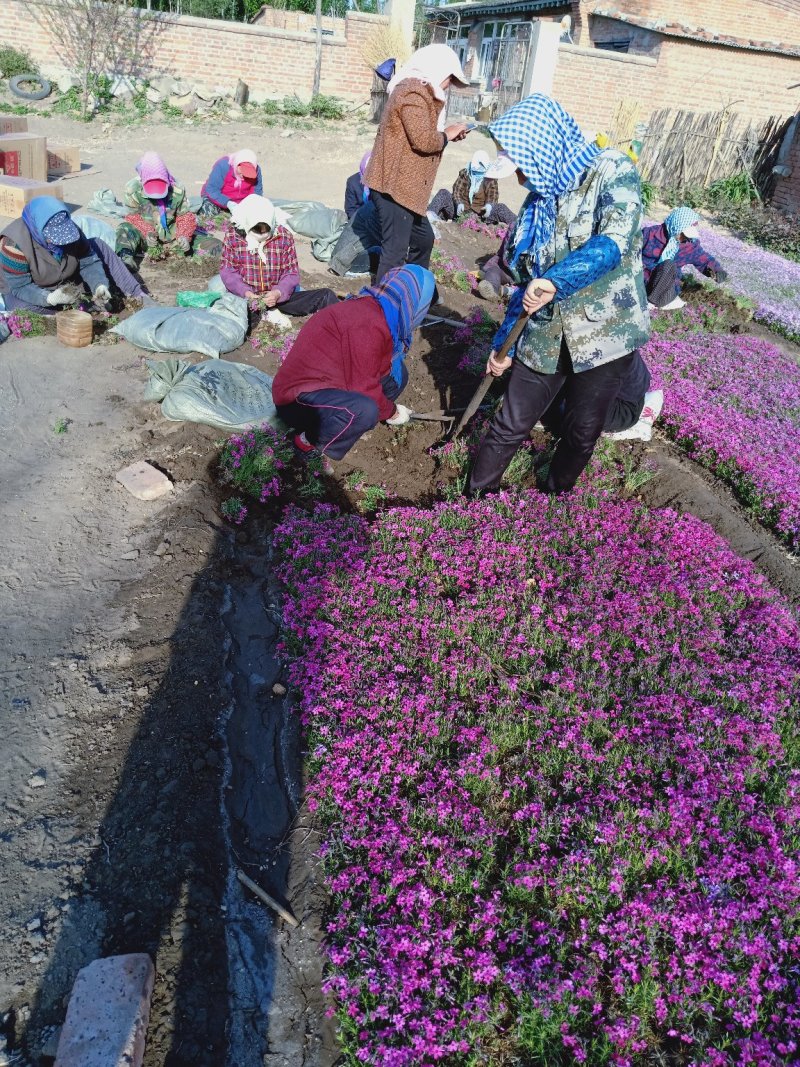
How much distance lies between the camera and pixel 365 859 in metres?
2.86

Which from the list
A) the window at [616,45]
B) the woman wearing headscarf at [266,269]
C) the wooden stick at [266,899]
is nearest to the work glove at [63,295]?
the woman wearing headscarf at [266,269]

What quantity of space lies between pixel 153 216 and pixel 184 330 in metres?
3.44

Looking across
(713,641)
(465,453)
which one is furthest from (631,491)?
(713,641)

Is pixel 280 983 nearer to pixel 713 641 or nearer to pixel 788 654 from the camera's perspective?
pixel 713 641

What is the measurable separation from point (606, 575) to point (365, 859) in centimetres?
219

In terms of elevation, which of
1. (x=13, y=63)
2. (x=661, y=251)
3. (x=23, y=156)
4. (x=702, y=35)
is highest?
(x=702, y=35)

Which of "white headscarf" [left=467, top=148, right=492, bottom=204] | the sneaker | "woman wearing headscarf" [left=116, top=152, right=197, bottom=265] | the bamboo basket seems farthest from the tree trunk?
the bamboo basket

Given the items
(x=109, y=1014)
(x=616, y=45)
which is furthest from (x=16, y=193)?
(x=616, y=45)

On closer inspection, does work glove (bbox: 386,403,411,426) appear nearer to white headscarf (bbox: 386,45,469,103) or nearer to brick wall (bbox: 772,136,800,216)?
white headscarf (bbox: 386,45,469,103)

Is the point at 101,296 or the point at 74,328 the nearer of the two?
the point at 74,328

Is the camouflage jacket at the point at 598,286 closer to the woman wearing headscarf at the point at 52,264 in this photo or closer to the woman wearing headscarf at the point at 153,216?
the woman wearing headscarf at the point at 52,264

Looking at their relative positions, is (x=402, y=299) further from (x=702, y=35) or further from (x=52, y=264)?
(x=702, y=35)

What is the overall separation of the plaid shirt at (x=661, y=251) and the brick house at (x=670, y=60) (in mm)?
14233

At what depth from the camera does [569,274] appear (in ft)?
11.8
